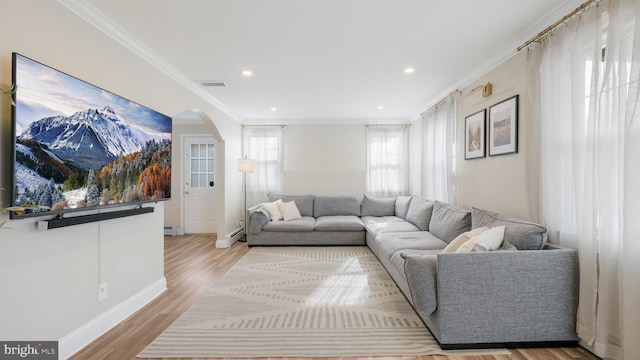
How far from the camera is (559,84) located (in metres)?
2.05

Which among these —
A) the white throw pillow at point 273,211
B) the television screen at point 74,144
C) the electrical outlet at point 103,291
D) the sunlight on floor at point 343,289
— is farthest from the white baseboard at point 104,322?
the white throw pillow at point 273,211

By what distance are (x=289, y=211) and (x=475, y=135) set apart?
328 centimetres

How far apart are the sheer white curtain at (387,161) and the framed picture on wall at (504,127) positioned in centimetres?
272

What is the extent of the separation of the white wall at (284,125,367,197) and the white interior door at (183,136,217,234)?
1642mm

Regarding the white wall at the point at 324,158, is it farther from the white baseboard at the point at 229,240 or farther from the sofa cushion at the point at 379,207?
the white baseboard at the point at 229,240

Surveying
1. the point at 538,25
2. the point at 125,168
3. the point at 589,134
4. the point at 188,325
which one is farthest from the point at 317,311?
the point at 538,25

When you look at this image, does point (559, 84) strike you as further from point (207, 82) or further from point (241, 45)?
point (207, 82)

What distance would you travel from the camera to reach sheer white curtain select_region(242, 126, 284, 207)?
575cm

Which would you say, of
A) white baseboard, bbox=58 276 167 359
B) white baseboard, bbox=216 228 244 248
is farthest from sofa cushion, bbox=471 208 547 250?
white baseboard, bbox=216 228 244 248

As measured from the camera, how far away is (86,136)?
1864 mm

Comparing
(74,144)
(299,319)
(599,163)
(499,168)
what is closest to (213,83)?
(74,144)

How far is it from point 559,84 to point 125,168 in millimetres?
3561

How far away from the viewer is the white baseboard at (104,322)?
181 cm

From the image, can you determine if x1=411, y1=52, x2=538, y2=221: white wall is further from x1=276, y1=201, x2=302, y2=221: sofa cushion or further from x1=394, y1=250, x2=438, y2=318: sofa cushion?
x1=276, y1=201, x2=302, y2=221: sofa cushion
